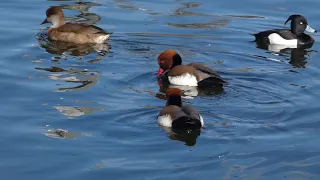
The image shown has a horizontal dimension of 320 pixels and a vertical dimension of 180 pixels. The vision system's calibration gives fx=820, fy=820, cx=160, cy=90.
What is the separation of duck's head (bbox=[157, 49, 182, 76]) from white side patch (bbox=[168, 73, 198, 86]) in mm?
326

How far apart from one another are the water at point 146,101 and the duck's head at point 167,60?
204 millimetres

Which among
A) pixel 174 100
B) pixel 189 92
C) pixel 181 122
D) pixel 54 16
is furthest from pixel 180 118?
pixel 54 16

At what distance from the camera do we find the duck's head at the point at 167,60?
44.1ft

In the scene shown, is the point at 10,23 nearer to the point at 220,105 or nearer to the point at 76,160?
the point at 220,105

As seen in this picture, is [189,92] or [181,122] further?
[189,92]

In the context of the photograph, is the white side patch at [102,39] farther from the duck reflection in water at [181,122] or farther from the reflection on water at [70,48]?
the duck reflection in water at [181,122]

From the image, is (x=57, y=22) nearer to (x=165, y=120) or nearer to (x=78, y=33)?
(x=78, y=33)

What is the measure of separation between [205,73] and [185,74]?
364mm

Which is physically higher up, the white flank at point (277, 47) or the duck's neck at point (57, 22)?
the duck's neck at point (57, 22)

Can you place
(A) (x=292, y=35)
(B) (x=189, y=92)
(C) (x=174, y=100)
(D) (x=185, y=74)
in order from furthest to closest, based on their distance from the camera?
(A) (x=292, y=35) < (D) (x=185, y=74) < (B) (x=189, y=92) < (C) (x=174, y=100)

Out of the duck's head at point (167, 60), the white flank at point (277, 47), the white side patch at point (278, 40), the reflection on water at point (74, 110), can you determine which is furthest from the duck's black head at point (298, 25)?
the reflection on water at point (74, 110)

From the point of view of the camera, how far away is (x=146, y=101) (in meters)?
11.9

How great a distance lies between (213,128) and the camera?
35.2 feet

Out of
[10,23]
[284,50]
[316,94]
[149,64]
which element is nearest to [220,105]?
[316,94]
